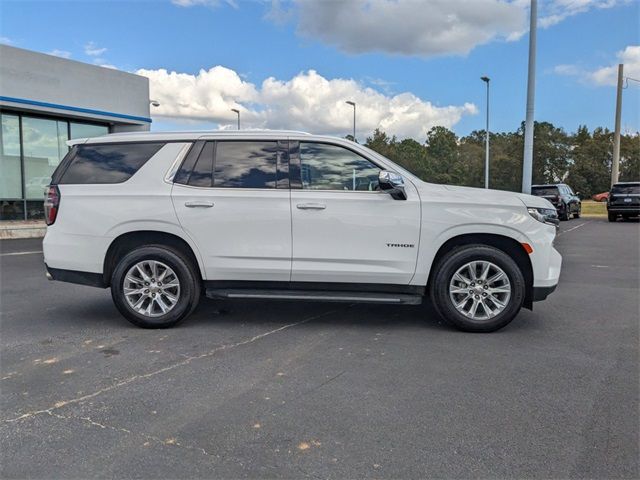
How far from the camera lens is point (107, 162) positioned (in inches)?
217

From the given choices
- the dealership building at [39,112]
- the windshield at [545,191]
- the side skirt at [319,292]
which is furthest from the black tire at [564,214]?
the side skirt at [319,292]

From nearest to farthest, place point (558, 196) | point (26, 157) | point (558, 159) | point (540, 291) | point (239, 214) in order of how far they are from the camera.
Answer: point (540, 291) < point (239, 214) < point (26, 157) < point (558, 196) < point (558, 159)

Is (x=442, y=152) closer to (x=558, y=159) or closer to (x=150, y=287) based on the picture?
(x=558, y=159)

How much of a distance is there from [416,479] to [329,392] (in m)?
1.14

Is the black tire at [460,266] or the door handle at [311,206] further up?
the door handle at [311,206]

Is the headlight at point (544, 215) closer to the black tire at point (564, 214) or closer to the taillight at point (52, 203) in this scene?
the taillight at point (52, 203)

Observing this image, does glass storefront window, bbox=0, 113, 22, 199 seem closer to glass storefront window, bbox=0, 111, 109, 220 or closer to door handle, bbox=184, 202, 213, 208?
glass storefront window, bbox=0, 111, 109, 220

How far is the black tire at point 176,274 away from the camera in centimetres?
529

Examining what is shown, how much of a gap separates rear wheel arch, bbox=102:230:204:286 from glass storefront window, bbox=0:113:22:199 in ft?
46.9

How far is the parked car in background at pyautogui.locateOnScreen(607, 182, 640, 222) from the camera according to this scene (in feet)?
74.5

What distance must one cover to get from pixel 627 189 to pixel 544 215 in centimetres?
2151

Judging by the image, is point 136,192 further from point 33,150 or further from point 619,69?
point 619,69

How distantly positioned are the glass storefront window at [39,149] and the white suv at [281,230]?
13791 mm

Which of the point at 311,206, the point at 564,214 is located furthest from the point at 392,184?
the point at 564,214
